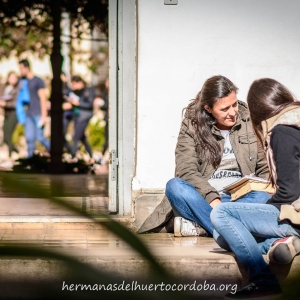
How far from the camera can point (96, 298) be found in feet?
3.76

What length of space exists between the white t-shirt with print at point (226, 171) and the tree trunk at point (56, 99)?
563 cm

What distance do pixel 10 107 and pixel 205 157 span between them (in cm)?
935

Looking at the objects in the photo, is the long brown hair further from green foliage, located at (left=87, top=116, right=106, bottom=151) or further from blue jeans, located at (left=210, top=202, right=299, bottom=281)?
green foliage, located at (left=87, top=116, right=106, bottom=151)

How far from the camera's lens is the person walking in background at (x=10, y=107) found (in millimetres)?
13172

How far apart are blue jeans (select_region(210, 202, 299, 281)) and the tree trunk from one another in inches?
252

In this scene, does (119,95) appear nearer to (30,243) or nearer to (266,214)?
(266,214)

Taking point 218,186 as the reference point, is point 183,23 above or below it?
above

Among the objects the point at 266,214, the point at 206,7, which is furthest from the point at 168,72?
the point at 266,214

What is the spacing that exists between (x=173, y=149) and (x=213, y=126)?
0.56 meters

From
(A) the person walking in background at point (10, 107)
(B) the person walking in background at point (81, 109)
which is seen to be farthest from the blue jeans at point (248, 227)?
(A) the person walking in background at point (10, 107)

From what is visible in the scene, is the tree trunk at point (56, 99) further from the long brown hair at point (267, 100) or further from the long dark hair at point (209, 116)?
the long brown hair at point (267, 100)

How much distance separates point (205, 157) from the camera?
462 centimetres

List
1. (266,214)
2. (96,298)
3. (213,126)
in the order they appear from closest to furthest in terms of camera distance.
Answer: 1. (96,298)
2. (266,214)
3. (213,126)

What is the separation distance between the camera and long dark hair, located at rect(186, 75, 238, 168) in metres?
4.58
